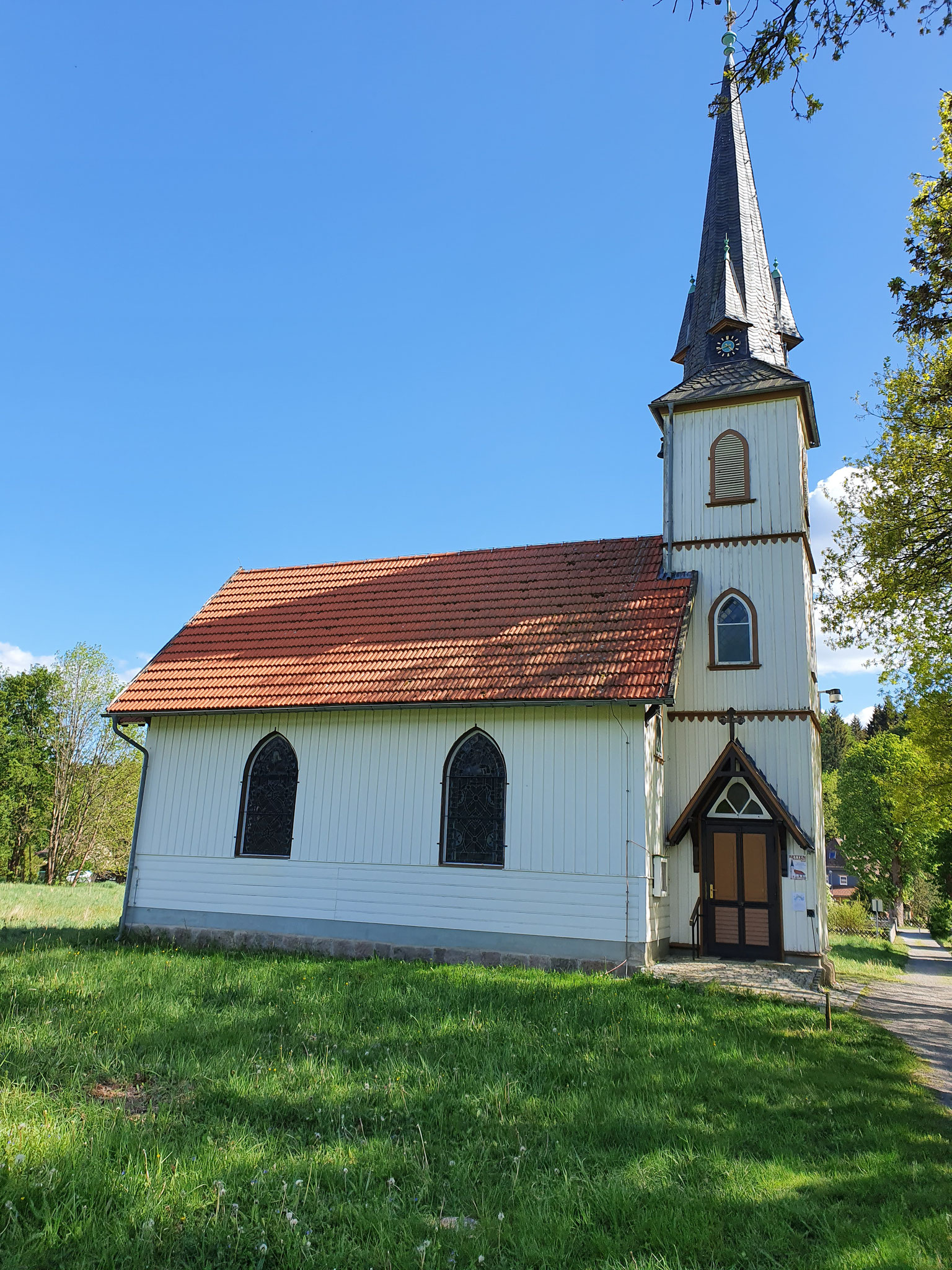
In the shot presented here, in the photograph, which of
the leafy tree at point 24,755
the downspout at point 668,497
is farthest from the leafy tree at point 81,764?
the downspout at point 668,497

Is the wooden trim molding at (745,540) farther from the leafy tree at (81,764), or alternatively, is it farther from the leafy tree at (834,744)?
the leafy tree at (834,744)

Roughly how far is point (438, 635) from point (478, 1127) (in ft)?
36.0

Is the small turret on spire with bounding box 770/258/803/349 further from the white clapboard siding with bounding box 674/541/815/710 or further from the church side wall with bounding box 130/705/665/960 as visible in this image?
the church side wall with bounding box 130/705/665/960

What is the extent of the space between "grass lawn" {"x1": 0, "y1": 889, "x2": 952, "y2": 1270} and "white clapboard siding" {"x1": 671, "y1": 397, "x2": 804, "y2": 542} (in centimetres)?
976

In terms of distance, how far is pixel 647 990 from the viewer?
1095cm

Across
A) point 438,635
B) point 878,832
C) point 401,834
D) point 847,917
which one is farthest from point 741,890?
point 878,832

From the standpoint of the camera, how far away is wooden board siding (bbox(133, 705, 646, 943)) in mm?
13367

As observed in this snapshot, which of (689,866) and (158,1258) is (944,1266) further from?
(689,866)

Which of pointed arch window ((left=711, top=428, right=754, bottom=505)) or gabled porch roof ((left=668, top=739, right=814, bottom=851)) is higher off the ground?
pointed arch window ((left=711, top=428, right=754, bottom=505))

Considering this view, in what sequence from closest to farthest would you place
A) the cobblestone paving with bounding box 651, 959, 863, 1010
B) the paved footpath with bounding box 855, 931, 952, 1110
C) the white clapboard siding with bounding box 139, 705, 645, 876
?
the paved footpath with bounding box 855, 931, 952, 1110
the cobblestone paving with bounding box 651, 959, 863, 1010
the white clapboard siding with bounding box 139, 705, 645, 876

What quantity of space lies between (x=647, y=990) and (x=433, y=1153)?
20.6 feet

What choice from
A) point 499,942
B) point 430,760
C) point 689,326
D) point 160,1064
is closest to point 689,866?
point 499,942

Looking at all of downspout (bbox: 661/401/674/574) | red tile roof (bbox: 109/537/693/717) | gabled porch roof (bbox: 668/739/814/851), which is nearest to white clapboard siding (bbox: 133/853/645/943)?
gabled porch roof (bbox: 668/739/814/851)

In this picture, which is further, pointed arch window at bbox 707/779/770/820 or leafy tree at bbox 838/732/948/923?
leafy tree at bbox 838/732/948/923
